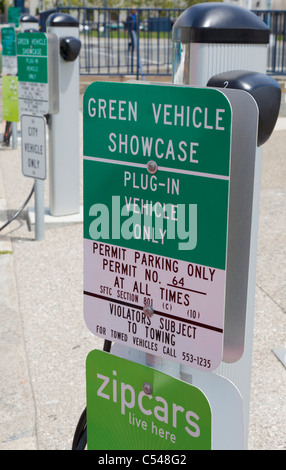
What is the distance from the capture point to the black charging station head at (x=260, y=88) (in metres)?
1.75

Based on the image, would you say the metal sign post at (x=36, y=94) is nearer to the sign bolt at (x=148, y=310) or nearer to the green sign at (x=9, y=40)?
the green sign at (x=9, y=40)

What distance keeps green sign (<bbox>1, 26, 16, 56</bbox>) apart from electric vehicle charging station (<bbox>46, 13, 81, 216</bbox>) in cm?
333

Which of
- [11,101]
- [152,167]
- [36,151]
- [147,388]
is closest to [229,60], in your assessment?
[152,167]

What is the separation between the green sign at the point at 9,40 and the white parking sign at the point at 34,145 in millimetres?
4291

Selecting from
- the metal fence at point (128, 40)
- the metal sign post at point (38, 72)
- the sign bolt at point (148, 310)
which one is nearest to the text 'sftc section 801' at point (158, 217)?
the sign bolt at point (148, 310)

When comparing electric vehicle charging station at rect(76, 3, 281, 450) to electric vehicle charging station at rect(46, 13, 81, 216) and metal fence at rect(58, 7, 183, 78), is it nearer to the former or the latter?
electric vehicle charging station at rect(46, 13, 81, 216)

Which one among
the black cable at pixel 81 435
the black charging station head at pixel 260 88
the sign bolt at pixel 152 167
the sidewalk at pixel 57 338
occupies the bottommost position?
the sidewalk at pixel 57 338

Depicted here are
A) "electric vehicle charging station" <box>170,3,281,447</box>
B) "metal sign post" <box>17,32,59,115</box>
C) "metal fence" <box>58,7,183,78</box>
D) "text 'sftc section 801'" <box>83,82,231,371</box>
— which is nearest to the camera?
"text 'sftc section 801'" <box>83,82,231,371</box>

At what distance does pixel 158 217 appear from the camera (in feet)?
5.59

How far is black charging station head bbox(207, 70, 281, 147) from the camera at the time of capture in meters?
1.75

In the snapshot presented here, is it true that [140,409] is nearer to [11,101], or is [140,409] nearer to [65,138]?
[65,138]

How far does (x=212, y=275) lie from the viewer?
1.64 metres

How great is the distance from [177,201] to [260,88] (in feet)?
1.22

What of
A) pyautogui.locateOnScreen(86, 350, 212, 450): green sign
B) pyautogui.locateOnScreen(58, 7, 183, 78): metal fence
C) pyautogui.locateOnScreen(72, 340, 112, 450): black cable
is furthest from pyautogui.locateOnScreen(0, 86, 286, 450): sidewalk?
pyautogui.locateOnScreen(58, 7, 183, 78): metal fence
